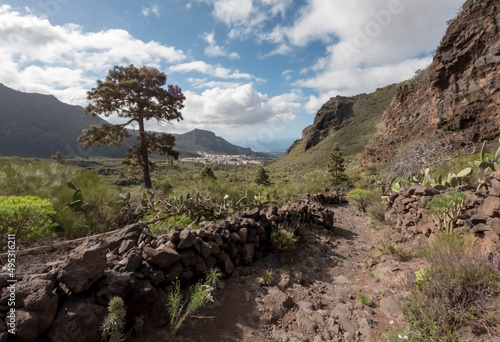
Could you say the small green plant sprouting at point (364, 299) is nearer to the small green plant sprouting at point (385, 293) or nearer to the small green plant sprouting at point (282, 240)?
the small green plant sprouting at point (385, 293)

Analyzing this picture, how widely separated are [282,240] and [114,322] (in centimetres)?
412

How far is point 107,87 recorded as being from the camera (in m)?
11.3

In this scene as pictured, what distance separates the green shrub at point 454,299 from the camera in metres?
2.65

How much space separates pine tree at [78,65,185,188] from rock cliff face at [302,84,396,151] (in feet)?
286

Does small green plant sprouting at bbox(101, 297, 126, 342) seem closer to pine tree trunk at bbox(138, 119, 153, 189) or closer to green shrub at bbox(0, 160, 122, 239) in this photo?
green shrub at bbox(0, 160, 122, 239)

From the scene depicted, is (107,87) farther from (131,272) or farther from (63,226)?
(131,272)

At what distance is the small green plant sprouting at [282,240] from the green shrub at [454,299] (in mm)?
2805

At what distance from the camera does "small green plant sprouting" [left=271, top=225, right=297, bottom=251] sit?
5.74 m

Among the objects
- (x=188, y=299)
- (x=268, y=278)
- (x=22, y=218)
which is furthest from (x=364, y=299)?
(x=22, y=218)

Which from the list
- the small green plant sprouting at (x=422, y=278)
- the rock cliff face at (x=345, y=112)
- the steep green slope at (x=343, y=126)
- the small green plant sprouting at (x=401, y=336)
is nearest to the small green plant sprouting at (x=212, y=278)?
the small green plant sprouting at (x=401, y=336)

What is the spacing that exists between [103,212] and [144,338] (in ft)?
14.0

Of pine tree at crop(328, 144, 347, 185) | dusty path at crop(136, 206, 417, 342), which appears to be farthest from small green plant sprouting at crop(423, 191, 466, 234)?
pine tree at crop(328, 144, 347, 185)

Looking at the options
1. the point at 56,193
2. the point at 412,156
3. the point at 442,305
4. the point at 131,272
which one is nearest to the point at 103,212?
the point at 56,193

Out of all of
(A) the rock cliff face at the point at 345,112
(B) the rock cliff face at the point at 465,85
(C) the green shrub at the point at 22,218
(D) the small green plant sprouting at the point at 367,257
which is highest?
(A) the rock cliff face at the point at 345,112
